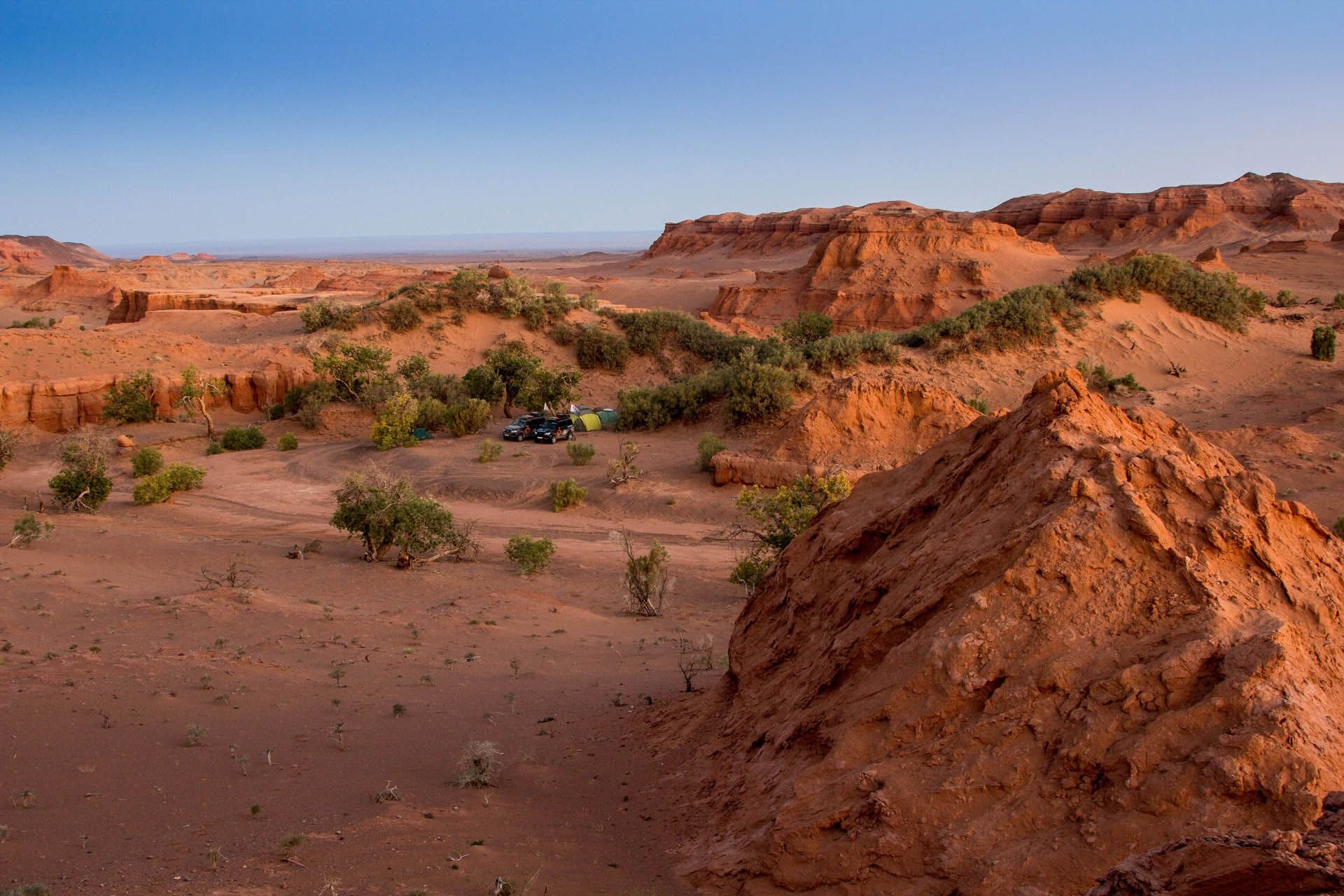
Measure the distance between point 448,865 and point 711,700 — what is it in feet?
8.77

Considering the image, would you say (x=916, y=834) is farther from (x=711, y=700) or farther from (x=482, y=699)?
(x=482, y=699)

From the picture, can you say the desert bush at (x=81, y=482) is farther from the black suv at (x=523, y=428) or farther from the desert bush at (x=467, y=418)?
the black suv at (x=523, y=428)

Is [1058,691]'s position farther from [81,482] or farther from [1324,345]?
[1324,345]

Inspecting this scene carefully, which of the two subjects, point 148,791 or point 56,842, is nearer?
point 56,842

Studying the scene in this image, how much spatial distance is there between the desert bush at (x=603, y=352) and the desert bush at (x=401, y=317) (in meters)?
6.43

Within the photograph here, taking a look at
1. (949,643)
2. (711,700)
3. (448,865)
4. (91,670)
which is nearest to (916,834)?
(949,643)

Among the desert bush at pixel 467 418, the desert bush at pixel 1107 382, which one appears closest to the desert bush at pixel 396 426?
the desert bush at pixel 467 418

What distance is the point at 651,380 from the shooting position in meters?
34.8

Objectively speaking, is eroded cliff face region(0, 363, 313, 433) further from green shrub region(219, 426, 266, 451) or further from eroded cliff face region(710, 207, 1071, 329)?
eroded cliff face region(710, 207, 1071, 329)

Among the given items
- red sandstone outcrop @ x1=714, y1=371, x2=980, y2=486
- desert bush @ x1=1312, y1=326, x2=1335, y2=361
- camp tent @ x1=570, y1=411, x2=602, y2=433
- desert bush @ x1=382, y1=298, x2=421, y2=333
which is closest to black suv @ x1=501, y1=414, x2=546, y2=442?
camp tent @ x1=570, y1=411, x2=602, y2=433

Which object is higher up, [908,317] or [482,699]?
[908,317]

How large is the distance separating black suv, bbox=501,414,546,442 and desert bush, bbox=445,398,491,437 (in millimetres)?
989

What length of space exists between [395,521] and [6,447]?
14.0 m

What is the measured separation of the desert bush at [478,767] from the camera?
20.9 feet
